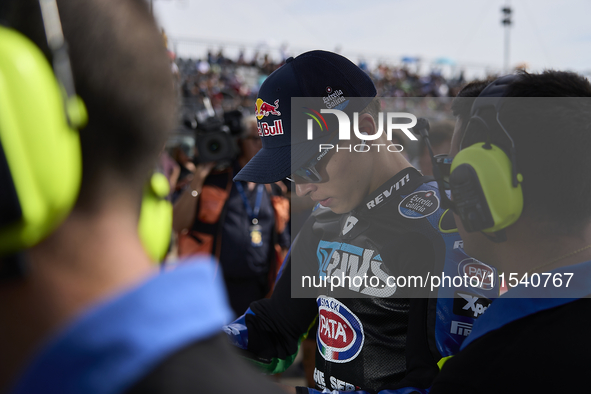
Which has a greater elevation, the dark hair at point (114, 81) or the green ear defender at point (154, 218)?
the dark hair at point (114, 81)

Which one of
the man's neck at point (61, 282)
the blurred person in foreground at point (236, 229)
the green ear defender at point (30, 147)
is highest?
the green ear defender at point (30, 147)

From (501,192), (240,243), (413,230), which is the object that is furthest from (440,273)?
(240,243)

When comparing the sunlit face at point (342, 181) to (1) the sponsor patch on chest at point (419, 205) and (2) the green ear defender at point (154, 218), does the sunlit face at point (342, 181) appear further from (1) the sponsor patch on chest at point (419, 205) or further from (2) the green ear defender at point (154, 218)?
(2) the green ear defender at point (154, 218)

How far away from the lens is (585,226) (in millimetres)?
1053

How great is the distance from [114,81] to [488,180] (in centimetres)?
85

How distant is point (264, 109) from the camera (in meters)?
1.54

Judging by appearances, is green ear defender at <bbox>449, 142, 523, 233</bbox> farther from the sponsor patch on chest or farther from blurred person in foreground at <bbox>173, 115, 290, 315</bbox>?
blurred person in foreground at <bbox>173, 115, 290, 315</bbox>

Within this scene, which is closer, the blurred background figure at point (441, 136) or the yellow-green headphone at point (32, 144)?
the yellow-green headphone at point (32, 144)

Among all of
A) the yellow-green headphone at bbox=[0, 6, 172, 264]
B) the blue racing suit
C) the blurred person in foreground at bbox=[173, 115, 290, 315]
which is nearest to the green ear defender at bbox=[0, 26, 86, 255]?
the yellow-green headphone at bbox=[0, 6, 172, 264]

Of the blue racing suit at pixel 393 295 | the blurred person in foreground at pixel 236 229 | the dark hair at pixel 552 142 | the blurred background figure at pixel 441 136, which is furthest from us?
the blurred background figure at pixel 441 136

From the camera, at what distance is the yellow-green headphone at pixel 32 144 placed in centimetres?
45

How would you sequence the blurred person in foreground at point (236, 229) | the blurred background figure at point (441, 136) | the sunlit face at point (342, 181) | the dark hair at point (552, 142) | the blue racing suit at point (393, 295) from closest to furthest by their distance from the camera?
1. the dark hair at point (552, 142)
2. the blue racing suit at point (393, 295)
3. the sunlit face at point (342, 181)
4. the blurred person in foreground at point (236, 229)
5. the blurred background figure at point (441, 136)

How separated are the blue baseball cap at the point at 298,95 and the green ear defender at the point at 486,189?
0.54 metres

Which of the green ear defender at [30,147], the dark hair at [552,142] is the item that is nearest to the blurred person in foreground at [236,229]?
the dark hair at [552,142]
